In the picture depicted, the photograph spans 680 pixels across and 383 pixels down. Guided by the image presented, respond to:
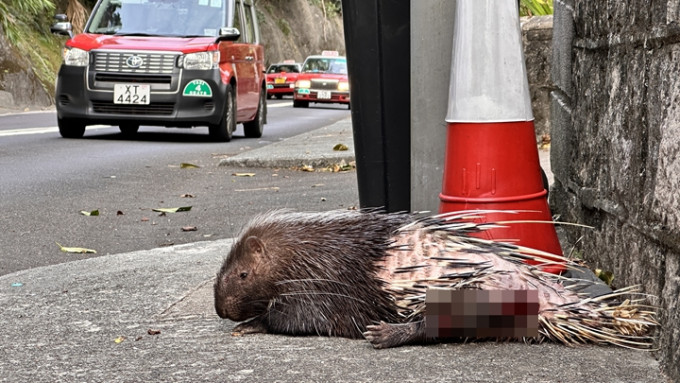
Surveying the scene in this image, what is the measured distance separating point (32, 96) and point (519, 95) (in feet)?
88.9

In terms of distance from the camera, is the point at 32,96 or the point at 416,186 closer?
the point at 416,186

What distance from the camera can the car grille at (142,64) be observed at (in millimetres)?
14445

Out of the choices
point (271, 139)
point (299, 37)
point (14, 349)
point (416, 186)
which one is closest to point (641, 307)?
point (416, 186)

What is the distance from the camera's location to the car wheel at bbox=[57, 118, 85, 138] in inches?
600

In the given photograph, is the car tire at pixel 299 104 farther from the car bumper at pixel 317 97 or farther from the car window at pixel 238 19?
the car window at pixel 238 19

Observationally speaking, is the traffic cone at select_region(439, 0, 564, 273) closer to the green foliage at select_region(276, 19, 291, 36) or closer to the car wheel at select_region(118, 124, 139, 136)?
the car wheel at select_region(118, 124, 139, 136)

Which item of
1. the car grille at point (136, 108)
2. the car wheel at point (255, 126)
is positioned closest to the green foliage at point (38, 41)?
the car wheel at point (255, 126)

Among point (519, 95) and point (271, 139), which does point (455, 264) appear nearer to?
point (519, 95)

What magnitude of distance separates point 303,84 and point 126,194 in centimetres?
2656

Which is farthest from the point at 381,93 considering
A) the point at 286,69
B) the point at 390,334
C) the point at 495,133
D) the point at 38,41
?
the point at 286,69

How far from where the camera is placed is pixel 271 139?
17594 mm

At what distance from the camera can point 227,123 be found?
15477 mm

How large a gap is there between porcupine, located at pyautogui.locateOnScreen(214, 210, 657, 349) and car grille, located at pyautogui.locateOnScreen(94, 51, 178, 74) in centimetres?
1092

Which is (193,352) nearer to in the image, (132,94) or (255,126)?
(132,94)
